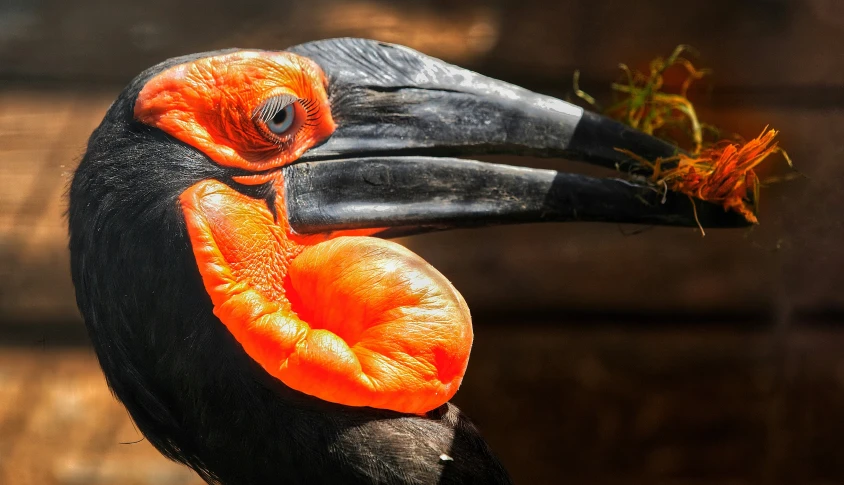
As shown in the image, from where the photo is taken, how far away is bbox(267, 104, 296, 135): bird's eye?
0.76 meters

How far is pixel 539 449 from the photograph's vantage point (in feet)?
3.78

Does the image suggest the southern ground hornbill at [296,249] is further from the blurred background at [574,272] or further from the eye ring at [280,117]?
the blurred background at [574,272]

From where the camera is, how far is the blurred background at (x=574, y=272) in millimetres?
1004

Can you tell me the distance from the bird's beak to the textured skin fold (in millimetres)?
56

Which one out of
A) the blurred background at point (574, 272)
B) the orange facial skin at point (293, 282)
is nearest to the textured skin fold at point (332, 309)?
the orange facial skin at point (293, 282)

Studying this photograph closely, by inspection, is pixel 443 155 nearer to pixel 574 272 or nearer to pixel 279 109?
pixel 279 109

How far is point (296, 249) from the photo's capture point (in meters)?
0.76

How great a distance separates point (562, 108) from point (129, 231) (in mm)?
499

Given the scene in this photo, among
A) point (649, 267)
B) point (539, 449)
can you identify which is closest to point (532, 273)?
point (649, 267)

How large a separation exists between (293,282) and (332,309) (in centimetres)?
5

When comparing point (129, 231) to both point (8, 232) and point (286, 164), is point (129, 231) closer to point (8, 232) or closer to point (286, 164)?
point (286, 164)

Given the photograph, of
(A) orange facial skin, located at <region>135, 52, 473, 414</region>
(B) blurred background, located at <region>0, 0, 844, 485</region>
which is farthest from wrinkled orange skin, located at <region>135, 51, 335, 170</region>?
(B) blurred background, located at <region>0, 0, 844, 485</region>

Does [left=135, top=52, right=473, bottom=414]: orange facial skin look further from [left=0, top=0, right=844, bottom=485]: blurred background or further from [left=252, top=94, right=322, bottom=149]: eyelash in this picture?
[left=0, top=0, right=844, bottom=485]: blurred background

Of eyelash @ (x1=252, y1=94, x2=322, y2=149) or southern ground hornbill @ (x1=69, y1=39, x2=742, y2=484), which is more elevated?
eyelash @ (x1=252, y1=94, x2=322, y2=149)
